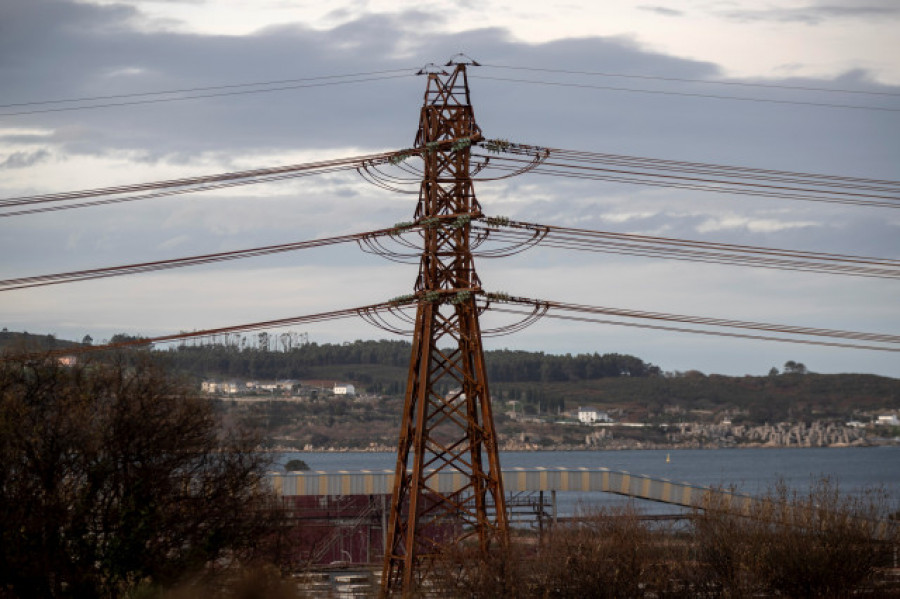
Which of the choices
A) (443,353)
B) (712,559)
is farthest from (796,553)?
(443,353)

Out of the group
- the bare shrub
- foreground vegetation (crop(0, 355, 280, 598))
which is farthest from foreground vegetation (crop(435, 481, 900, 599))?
foreground vegetation (crop(0, 355, 280, 598))

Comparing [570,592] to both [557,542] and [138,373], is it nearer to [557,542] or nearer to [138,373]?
[557,542]

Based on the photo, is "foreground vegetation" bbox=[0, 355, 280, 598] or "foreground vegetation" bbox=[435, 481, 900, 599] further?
"foreground vegetation" bbox=[435, 481, 900, 599]

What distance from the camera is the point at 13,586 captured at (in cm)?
2673

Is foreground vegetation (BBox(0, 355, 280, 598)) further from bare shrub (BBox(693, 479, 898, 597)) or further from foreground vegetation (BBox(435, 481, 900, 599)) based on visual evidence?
bare shrub (BBox(693, 479, 898, 597))

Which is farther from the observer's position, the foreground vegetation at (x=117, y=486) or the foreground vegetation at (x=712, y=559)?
the foreground vegetation at (x=712, y=559)

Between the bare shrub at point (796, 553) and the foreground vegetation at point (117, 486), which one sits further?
the bare shrub at point (796, 553)

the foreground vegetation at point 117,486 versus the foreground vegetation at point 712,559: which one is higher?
the foreground vegetation at point 117,486

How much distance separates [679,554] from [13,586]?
57.1 feet

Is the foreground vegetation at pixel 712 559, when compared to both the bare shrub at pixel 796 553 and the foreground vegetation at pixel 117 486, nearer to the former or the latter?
the bare shrub at pixel 796 553

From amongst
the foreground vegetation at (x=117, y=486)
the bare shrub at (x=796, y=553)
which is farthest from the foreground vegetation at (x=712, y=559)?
the foreground vegetation at (x=117, y=486)

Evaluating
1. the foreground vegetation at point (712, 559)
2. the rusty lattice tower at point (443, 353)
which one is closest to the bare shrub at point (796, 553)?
the foreground vegetation at point (712, 559)

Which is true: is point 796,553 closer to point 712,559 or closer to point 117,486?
point 712,559

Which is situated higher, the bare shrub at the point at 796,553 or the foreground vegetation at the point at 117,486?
the foreground vegetation at the point at 117,486
